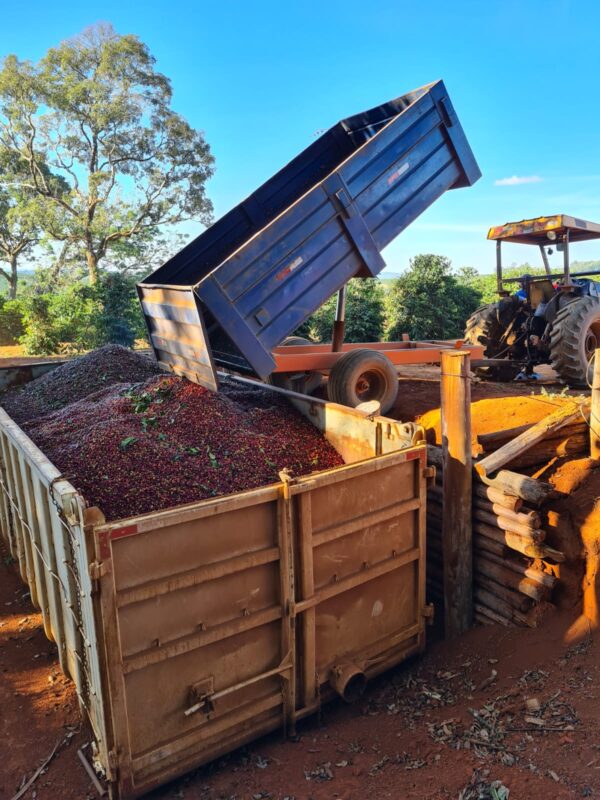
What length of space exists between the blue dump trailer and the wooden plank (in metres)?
2.09

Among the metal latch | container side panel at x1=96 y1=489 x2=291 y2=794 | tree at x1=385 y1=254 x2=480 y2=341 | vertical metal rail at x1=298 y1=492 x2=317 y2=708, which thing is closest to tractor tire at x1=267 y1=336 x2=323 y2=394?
vertical metal rail at x1=298 y1=492 x2=317 y2=708

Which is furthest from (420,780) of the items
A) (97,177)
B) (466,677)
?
(97,177)

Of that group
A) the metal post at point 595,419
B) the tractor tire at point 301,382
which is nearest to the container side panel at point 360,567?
the metal post at point 595,419

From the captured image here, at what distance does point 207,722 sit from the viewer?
3.13 meters

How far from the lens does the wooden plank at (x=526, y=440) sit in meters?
4.48

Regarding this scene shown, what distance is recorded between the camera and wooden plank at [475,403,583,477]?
448cm

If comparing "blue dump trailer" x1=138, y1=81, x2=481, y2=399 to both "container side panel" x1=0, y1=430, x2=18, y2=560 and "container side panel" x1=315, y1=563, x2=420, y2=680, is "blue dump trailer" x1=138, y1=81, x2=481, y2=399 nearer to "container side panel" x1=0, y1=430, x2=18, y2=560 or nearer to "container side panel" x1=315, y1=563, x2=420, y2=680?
"container side panel" x1=0, y1=430, x2=18, y2=560

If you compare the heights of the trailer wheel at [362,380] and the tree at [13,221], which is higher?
the tree at [13,221]

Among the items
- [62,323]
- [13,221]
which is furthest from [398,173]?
[13,221]

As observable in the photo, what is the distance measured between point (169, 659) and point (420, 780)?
144 centimetres

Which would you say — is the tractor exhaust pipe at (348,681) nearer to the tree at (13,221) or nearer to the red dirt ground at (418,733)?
the red dirt ground at (418,733)

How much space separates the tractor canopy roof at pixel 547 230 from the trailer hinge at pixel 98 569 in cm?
833

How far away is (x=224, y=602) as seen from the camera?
312 cm

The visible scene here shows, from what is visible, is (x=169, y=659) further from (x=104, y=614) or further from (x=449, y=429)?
(x=449, y=429)
